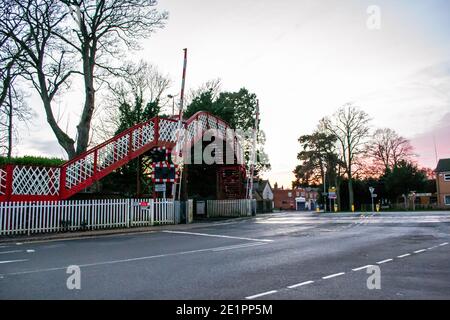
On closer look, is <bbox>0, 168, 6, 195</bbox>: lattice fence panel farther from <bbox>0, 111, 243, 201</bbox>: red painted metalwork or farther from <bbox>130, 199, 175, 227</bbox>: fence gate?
<bbox>130, 199, 175, 227</bbox>: fence gate

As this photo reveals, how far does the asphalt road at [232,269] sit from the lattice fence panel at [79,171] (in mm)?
6233

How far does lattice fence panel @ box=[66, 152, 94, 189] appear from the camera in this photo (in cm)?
1862

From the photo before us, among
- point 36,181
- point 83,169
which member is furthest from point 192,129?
point 36,181

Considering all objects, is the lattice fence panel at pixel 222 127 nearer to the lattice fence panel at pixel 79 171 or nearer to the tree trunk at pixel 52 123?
the tree trunk at pixel 52 123

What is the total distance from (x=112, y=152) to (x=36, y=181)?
13.1 feet

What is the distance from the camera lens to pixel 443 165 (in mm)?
65312

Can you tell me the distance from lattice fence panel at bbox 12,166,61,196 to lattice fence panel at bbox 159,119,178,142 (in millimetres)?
6143

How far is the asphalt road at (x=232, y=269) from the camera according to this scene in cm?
589

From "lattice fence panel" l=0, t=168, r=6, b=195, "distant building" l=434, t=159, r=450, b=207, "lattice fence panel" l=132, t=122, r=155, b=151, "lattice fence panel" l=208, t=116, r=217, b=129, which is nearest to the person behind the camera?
"lattice fence panel" l=0, t=168, r=6, b=195

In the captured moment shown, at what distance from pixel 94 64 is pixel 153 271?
2129 centimetres

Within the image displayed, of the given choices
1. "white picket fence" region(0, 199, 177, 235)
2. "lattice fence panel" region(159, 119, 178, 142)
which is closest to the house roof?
"lattice fence panel" region(159, 119, 178, 142)

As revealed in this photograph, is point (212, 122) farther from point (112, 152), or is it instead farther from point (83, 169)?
point (83, 169)

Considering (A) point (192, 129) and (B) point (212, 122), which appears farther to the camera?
(B) point (212, 122)
